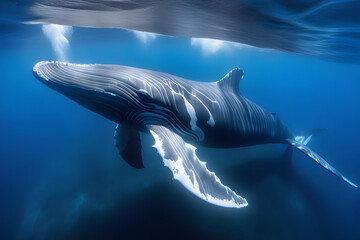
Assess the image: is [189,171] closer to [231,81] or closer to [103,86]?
[103,86]

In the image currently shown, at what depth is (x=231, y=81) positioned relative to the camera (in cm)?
586

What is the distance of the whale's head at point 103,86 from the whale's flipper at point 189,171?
623 mm

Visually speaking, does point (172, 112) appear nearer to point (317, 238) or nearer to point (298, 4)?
point (298, 4)

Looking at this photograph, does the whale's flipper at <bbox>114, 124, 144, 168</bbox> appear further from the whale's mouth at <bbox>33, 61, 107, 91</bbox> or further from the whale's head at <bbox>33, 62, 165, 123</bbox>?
the whale's mouth at <bbox>33, 61, 107, 91</bbox>

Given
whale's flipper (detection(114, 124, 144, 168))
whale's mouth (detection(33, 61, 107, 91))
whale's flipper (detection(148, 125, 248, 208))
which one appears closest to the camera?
whale's flipper (detection(148, 125, 248, 208))

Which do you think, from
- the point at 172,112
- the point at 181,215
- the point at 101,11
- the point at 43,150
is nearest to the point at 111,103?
the point at 172,112

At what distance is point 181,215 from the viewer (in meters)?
5.72

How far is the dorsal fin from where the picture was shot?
18.6ft

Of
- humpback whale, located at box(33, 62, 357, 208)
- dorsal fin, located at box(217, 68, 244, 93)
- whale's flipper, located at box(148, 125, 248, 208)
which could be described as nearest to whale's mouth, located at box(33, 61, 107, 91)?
humpback whale, located at box(33, 62, 357, 208)

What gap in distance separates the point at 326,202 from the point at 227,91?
6501mm

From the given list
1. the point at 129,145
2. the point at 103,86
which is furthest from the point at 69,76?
the point at 129,145

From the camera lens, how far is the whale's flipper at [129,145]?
452cm

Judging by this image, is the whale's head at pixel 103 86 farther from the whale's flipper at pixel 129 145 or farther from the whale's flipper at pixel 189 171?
the whale's flipper at pixel 129 145

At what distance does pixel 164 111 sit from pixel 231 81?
312cm
